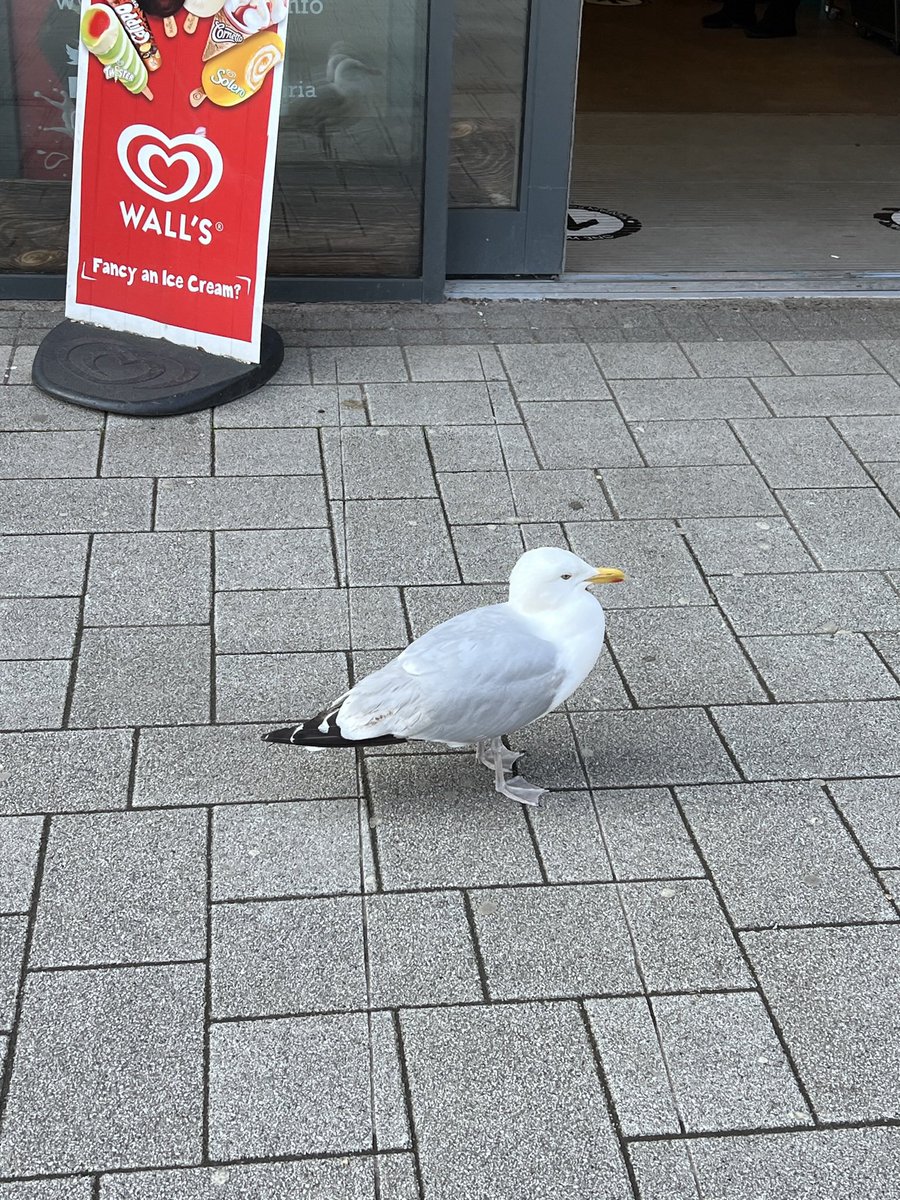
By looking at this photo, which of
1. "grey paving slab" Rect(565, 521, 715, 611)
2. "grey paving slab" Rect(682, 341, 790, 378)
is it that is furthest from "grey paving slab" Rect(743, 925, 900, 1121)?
"grey paving slab" Rect(682, 341, 790, 378)

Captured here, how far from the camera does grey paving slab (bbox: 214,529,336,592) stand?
14.7 feet

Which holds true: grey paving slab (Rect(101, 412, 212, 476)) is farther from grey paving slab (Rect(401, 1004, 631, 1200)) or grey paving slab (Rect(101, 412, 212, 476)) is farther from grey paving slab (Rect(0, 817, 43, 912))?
grey paving slab (Rect(401, 1004, 631, 1200))

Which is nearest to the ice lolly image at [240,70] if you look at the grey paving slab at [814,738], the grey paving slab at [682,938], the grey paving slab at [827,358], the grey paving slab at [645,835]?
the grey paving slab at [827,358]

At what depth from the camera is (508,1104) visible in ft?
9.00

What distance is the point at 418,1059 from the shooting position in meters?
2.83

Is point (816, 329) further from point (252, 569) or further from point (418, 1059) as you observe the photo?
point (418, 1059)

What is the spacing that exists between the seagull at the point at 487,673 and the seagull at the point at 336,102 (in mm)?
3721

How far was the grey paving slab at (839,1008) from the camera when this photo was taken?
2.79 m

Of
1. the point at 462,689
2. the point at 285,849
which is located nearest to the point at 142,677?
the point at 285,849

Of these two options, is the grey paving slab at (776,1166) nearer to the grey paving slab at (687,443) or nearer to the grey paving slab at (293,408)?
the grey paving slab at (687,443)

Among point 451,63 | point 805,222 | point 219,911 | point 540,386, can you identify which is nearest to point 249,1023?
point 219,911

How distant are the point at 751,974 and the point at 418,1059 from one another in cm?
80

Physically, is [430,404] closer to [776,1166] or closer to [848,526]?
[848,526]

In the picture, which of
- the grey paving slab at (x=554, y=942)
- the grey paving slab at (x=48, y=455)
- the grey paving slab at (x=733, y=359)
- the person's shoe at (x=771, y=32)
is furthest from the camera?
the person's shoe at (x=771, y=32)
